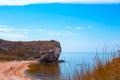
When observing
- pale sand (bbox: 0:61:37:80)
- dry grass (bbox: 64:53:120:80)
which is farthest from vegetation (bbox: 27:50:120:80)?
pale sand (bbox: 0:61:37:80)

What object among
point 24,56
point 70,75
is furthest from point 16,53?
point 70,75

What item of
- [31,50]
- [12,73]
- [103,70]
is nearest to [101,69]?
[103,70]

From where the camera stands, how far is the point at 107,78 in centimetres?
709

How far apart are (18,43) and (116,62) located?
127914 millimetres

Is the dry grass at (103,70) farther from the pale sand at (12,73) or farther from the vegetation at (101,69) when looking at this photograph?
the pale sand at (12,73)

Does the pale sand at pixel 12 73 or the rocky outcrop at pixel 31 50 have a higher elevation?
the rocky outcrop at pixel 31 50

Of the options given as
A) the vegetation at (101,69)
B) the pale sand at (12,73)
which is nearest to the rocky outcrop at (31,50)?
the pale sand at (12,73)

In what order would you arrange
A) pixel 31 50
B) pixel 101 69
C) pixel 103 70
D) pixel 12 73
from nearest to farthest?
pixel 103 70, pixel 101 69, pixel 12 73, pixel 31 50

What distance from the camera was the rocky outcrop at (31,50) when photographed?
10925 centimetres

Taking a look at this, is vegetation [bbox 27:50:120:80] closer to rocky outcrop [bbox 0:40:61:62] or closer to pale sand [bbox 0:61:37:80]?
pale sand [bbox 0:61:37:80]

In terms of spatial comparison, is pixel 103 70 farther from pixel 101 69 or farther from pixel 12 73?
pixel 12 73

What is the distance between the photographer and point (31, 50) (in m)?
124

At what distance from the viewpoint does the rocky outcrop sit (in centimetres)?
10925

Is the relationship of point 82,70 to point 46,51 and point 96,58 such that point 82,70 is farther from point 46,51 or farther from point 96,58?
point 46,51
